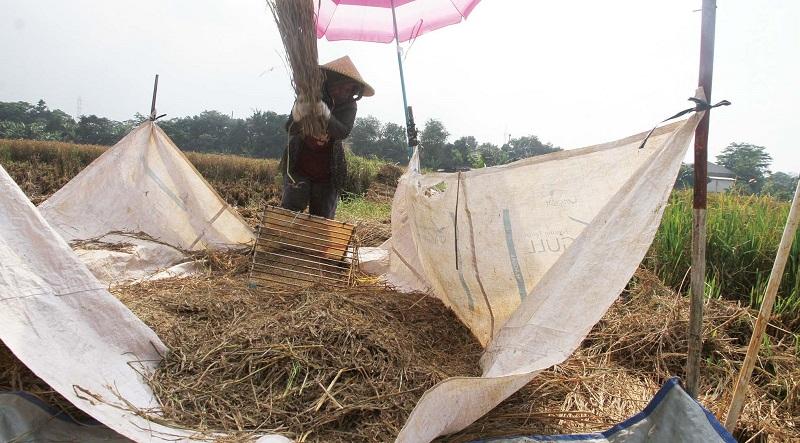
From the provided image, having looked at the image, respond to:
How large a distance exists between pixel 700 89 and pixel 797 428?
1.36 m

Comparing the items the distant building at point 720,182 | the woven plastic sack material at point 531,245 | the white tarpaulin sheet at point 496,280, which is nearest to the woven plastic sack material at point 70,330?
the white tarpaulin sheet at point 496,280

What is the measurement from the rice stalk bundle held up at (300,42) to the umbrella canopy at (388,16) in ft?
2.46

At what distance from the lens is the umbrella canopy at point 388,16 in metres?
3.31

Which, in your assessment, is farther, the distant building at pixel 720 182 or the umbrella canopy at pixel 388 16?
the distant building at pixel 720 182

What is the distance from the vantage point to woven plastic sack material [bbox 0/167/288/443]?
53.7 inches

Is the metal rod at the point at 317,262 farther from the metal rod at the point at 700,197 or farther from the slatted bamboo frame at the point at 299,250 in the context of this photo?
the metal rod at the point at 700,197

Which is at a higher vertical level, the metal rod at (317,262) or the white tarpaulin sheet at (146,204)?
the white tarpaulin sheet at (146,204)

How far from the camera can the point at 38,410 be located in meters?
1.41

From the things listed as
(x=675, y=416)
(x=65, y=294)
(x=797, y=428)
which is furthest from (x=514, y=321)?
(x=65, y=294)

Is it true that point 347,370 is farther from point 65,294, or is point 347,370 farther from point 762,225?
point 762,225

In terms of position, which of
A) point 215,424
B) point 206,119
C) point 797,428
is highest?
point 206,119

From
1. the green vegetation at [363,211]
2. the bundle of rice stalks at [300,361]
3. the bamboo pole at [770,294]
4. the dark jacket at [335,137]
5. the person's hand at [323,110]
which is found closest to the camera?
the bamboo pole at [770,294]

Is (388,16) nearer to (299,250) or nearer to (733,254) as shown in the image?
(299,250)

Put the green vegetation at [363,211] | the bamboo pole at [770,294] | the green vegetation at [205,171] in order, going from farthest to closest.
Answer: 1. the green vegetation at [205,171]
2. the green vegetation at [363,211]
3. the bamboo pole at [770,294]
